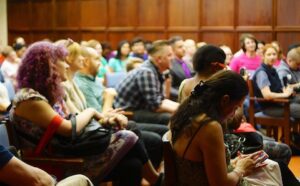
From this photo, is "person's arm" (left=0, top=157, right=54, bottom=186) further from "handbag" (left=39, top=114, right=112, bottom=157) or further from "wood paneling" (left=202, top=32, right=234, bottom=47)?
"wood paneling" (left=202, top=32, right=234, bottom=47)

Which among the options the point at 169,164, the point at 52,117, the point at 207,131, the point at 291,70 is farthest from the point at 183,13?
the point at 207,131

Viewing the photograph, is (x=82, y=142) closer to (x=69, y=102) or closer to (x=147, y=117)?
(x=69, y=102)

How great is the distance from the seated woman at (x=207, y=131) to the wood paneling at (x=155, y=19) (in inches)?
286

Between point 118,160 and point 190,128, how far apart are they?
121cm

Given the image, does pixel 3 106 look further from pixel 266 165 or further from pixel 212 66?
pixel 266 165

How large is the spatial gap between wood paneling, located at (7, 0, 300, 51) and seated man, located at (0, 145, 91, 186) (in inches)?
300

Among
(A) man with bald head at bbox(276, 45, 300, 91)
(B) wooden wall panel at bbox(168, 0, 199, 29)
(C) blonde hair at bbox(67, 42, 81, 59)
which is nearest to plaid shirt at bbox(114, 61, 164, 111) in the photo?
(C) blonde hair at bbox(67, 42, 81, 59)

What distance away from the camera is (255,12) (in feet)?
31.4

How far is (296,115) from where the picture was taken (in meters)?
5.83

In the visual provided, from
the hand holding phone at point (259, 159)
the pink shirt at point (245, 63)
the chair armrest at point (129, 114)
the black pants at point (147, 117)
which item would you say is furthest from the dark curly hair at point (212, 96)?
the pink shirt at point (245, 63)

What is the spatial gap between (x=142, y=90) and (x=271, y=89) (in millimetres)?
1938

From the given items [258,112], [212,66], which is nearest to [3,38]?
[258,112]

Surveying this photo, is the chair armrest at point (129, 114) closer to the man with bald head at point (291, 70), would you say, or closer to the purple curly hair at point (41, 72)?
the purple curly hair at point (41, 72)

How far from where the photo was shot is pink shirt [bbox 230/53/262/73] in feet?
25.3
